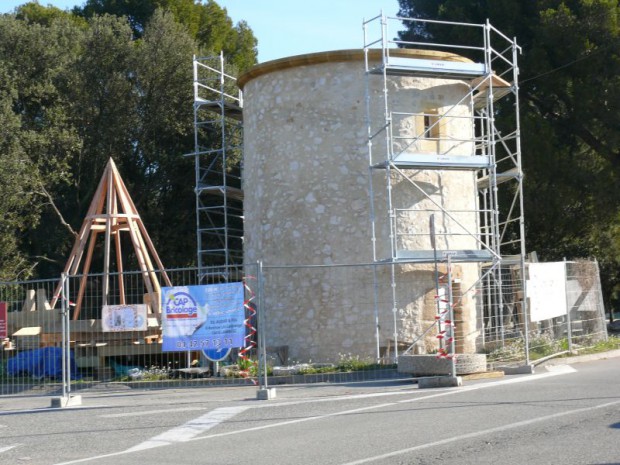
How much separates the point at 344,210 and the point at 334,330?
285 centimetres

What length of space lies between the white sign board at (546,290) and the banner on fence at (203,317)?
21.9 ft

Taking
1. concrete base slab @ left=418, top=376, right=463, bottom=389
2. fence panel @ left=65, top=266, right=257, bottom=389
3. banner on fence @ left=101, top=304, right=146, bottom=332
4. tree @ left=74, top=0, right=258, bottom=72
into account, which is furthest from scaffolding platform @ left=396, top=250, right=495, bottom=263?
tree @ left=74, top=0, right=258, bottom=72

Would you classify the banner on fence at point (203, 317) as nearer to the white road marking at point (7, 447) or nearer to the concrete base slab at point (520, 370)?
the white road marking at point (7, 447)

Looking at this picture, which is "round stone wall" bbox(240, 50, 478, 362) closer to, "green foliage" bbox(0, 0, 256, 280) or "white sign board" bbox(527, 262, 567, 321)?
"white sign board" bbox(527, 262, 567, 321)

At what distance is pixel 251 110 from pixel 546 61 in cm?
1173

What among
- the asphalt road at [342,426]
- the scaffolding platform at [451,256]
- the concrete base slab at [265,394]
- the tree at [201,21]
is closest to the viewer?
the asphalt road at [342,426]

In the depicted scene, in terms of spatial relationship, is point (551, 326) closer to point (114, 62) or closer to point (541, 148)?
point (541, 148)

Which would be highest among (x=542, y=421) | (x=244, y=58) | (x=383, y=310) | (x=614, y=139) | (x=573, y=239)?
(x=244, y=58)

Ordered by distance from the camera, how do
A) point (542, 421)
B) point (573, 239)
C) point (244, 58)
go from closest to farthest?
point (542, 421) < point (573, 239) < point (244, 58)

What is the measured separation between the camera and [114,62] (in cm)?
3259

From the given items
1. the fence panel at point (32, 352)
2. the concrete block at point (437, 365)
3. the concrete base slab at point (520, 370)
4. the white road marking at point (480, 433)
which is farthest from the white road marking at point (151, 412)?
the concrete base slab at point (520, 370)

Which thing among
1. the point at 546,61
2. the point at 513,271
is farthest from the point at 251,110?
the point at 546,61

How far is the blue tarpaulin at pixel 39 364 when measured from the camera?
1927 cm

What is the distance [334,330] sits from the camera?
68.9ft
